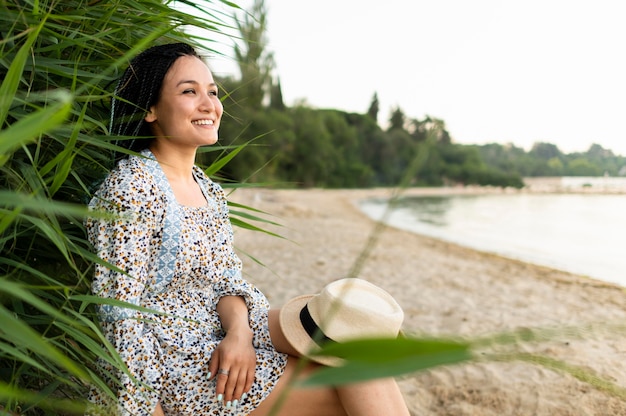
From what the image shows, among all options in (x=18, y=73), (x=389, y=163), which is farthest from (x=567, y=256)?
(x=389, y=163)

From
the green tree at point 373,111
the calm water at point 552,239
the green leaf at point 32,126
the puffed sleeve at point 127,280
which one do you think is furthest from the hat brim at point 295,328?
the green tree at point 373,111

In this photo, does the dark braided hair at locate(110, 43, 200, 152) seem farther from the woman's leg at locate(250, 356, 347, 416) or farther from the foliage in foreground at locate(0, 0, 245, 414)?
the woman's leg at locate(250, 356, 347, 416)

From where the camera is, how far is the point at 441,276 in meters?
7.86

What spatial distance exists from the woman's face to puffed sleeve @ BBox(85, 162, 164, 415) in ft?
1.00

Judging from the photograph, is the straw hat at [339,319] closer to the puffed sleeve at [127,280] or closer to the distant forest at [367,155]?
the puffed sleeve at [127,280]

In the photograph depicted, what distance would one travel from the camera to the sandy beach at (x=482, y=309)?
118 inches

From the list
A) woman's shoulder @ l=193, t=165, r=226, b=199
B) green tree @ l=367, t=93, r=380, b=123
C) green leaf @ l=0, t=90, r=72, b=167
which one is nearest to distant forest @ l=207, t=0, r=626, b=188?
green tree @ l=367, t=93, r=380, b=123

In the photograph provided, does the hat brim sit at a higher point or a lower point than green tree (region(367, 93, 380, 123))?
lower

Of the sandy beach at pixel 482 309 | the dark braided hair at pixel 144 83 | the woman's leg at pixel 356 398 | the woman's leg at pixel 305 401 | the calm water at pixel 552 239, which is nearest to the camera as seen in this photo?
the woman's leg at pixel 356 398

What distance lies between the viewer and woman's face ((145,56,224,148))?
188 centimetres

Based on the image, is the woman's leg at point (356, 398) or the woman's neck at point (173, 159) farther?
the woman's neck at point (173, 159)

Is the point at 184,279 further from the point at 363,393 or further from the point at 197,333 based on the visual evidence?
the point at 363,393

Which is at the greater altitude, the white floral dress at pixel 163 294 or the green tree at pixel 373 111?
the green tree at pixel 373 111

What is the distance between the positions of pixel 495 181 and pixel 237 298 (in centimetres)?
6915
